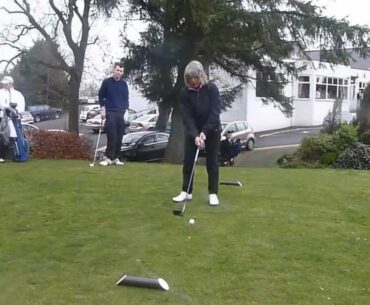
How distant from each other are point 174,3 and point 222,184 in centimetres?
1070

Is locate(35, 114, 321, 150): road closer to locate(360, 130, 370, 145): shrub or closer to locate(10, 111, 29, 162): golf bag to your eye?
locate(360, 130, 370, 145): shrub

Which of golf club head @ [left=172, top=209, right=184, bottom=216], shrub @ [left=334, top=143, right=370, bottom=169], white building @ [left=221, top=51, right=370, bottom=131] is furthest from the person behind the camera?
white building @ [left=221, top=51, right=370, bottom=131]

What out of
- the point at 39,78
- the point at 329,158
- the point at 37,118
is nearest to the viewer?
the point at 329,158

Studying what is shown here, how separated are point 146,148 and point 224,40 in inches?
268

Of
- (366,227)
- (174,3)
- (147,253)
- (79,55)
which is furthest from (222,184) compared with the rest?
(79,55)

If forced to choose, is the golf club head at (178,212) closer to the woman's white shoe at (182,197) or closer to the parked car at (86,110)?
the woman's white shoe at (182,197)

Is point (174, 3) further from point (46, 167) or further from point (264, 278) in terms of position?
point (264, 278)

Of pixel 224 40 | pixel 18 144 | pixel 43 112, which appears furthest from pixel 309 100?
pixel 18 144

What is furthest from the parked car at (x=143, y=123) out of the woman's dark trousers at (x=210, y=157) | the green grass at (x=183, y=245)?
the woman's dark trousers at (x=210, y=157)

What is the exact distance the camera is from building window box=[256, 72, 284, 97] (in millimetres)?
21803

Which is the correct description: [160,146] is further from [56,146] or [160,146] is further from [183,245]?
[183,245]

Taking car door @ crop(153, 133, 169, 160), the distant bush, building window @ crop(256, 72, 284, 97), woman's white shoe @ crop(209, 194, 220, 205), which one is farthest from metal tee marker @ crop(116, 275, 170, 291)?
car door @ crop(153, 133, 169, 160)

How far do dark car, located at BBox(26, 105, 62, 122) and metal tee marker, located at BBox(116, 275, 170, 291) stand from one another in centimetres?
5174

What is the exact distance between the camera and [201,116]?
6445 millimetres
